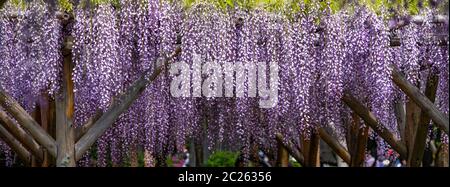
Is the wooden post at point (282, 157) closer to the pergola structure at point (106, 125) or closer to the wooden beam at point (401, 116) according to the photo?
the pergola structure at point (106, 125)

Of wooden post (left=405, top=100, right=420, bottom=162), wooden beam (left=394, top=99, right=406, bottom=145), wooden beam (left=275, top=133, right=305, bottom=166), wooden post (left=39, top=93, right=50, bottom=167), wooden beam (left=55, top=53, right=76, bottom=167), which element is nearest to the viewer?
wooden beam (left=55, top=53, right=76, bottom=167)

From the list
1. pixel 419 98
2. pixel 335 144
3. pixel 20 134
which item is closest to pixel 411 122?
pixel 419 98

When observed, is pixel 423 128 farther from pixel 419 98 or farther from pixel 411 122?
pixel 419 98

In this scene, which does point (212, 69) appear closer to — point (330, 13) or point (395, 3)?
point (330, 13)

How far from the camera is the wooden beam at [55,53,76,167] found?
906 centimetres

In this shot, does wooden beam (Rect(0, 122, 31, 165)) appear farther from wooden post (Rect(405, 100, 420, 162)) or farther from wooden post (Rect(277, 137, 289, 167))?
wooden post (Rect(405, 100, 420, 162))

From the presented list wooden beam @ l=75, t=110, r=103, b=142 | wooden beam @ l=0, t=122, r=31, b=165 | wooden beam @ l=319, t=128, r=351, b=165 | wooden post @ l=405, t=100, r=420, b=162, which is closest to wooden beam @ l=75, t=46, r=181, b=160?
wooden beam @ l=75, t=110, r=103, b=142

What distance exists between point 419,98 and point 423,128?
106cm

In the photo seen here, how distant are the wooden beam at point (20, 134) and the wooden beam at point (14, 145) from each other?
81cm

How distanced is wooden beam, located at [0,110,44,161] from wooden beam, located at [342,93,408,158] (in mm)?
3413

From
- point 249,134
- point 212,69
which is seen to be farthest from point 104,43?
point 249,134
